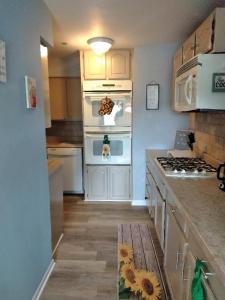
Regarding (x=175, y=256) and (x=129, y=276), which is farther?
(x=129, y=276)

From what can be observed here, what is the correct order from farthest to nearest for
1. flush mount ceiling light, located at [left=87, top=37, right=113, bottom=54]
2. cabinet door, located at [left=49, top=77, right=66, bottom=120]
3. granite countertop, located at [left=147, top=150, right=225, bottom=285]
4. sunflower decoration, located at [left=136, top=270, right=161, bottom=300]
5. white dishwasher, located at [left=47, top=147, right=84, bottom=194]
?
cabinet door, located at [left=49, top=77, right=66, bottom=120] < white dishwasher, located at [left=47, top=147, right=84, bottom=194] < flush mount ceiling light, located at [left=87, top=37, right=113, bottom=54] < sunflower decoration, located at [left=136, top=270, right=161, bottom=300] < granite countertop, located at [left=147, top=150, right=225, bottom=285]

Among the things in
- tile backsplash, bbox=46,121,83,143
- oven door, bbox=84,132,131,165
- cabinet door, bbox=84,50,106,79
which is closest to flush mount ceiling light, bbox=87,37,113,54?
cabinet door, bbox=84,50,106,79

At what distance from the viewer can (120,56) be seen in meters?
3.48

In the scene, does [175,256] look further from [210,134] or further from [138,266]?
[210,134]

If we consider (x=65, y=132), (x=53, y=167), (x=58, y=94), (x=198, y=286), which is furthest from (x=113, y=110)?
(x=198, y=286)

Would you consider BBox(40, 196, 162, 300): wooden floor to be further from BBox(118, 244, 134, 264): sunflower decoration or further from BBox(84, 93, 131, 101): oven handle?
BBox(84, 93, 131, 101): oven handle

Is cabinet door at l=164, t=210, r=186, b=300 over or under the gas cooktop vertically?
under

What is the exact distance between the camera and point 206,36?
5.83 feet

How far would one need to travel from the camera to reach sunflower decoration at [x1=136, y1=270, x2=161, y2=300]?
172cm

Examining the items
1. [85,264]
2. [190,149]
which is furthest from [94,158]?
[85,264]

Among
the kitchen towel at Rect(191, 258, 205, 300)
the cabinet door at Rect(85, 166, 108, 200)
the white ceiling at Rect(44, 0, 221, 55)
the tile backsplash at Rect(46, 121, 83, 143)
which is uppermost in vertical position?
the white ceiling at Rect(44, 0, 221, 55)

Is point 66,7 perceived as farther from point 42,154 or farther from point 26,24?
point 42,154

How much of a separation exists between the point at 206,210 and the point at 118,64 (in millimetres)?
2777

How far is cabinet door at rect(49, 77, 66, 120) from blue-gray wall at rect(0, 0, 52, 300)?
6.58ft
